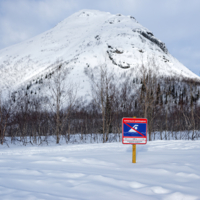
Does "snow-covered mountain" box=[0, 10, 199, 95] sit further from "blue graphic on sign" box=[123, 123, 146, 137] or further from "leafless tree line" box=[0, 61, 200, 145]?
"blue graphic on sign" box=[123, 123, 146, 137]

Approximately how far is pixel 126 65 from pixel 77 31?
346ft

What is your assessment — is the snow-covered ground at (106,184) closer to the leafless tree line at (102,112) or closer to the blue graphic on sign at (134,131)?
the blue graphic on sign at (134,131)

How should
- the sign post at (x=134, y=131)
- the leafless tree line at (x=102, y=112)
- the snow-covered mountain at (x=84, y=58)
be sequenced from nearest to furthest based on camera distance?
the sign post at (x=134, y=131), the leafless tree line at (x=102, y=112), the snow-covered mountain at (x=84, y=58)

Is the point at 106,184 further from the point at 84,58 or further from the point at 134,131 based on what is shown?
the point at 84,58

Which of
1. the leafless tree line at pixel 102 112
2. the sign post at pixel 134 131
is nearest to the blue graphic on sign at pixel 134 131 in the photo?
the sign post at pixel 134 131

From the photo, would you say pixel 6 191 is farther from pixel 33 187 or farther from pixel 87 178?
pixel 87 178

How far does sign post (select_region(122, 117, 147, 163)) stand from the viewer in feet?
15.3

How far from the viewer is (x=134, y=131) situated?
4.75m

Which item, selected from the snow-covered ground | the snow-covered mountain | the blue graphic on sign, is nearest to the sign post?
the blue graphic on sign

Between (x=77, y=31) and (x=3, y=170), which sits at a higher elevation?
(x=77, y=31)

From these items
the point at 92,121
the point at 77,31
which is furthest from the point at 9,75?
the point at 77,31

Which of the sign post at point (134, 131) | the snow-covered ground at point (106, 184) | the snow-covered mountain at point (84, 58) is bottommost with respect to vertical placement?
the snow-covered ground at point (106, 184)

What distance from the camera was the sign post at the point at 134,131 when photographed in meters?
4.66

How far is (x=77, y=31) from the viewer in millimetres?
167750
